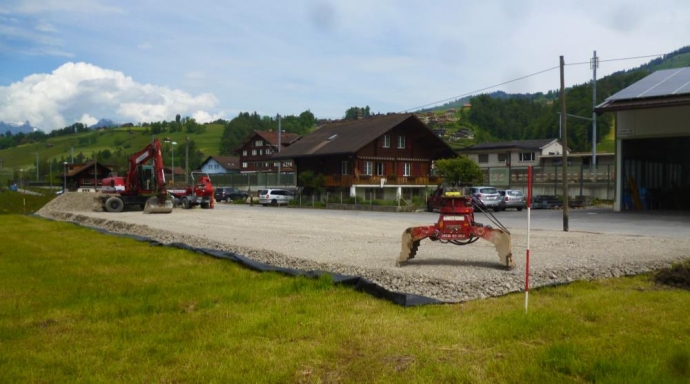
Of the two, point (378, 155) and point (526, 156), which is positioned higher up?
point (526, 156)

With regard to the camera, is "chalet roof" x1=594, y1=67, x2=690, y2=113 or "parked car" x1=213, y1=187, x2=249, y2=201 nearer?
"chalet roof" x1=594, y1=67, x2=690, y2=113

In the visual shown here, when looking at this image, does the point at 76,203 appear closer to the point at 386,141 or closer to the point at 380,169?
the point at 380,169

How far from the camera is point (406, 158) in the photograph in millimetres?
56625

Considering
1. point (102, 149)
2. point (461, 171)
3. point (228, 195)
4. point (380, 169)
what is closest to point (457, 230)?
point (461, 171)

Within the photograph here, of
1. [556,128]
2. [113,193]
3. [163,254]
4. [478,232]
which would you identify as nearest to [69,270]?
[163,254]

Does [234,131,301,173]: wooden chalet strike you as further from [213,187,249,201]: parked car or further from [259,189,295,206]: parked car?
[259,189,295,206]: parked car

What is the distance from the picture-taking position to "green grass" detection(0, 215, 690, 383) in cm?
522

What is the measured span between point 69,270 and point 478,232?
7.55 m

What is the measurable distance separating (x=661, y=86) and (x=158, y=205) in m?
26.8

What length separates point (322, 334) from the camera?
21.0 ft

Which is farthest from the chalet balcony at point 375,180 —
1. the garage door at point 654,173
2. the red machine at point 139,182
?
the red machine at point 139,182

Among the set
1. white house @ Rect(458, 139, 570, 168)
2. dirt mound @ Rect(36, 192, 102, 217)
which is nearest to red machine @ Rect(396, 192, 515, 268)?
dirt mound @ Rect(36, 192, 102, 217)

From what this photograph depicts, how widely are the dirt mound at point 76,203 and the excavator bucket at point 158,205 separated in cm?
602

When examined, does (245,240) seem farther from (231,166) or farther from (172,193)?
(231,166)
